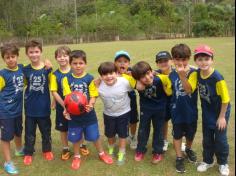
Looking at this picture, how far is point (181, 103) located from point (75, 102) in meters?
1.35

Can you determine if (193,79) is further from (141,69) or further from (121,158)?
(121,158)

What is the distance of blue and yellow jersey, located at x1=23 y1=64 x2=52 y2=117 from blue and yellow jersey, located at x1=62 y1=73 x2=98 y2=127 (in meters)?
0.34

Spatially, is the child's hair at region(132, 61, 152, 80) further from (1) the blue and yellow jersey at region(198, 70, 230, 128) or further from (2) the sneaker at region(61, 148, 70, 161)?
(2) the sneaker at region(61, 148, 70, 161)

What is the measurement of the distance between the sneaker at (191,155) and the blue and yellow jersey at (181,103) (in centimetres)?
56

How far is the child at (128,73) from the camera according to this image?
204 inches

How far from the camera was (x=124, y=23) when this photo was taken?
162 ft

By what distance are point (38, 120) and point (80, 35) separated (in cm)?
4086

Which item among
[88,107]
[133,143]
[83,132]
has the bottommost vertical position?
[133,143]

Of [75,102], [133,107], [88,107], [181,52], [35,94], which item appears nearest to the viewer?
[181,52]

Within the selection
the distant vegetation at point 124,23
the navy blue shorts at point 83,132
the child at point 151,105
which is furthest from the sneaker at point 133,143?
the distant vegetation at point 124,23

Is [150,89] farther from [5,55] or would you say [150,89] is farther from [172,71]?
[5,55]

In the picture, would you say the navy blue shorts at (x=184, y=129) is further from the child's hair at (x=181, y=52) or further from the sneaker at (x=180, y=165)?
the child's hair at (x=181, y=52)

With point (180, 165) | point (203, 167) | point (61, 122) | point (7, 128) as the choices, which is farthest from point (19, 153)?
point (203, 167)

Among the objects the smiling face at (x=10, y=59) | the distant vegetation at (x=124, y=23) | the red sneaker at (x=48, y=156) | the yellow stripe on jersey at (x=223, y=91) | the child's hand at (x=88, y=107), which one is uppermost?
the distant vegetation at (x=124, y=23)
